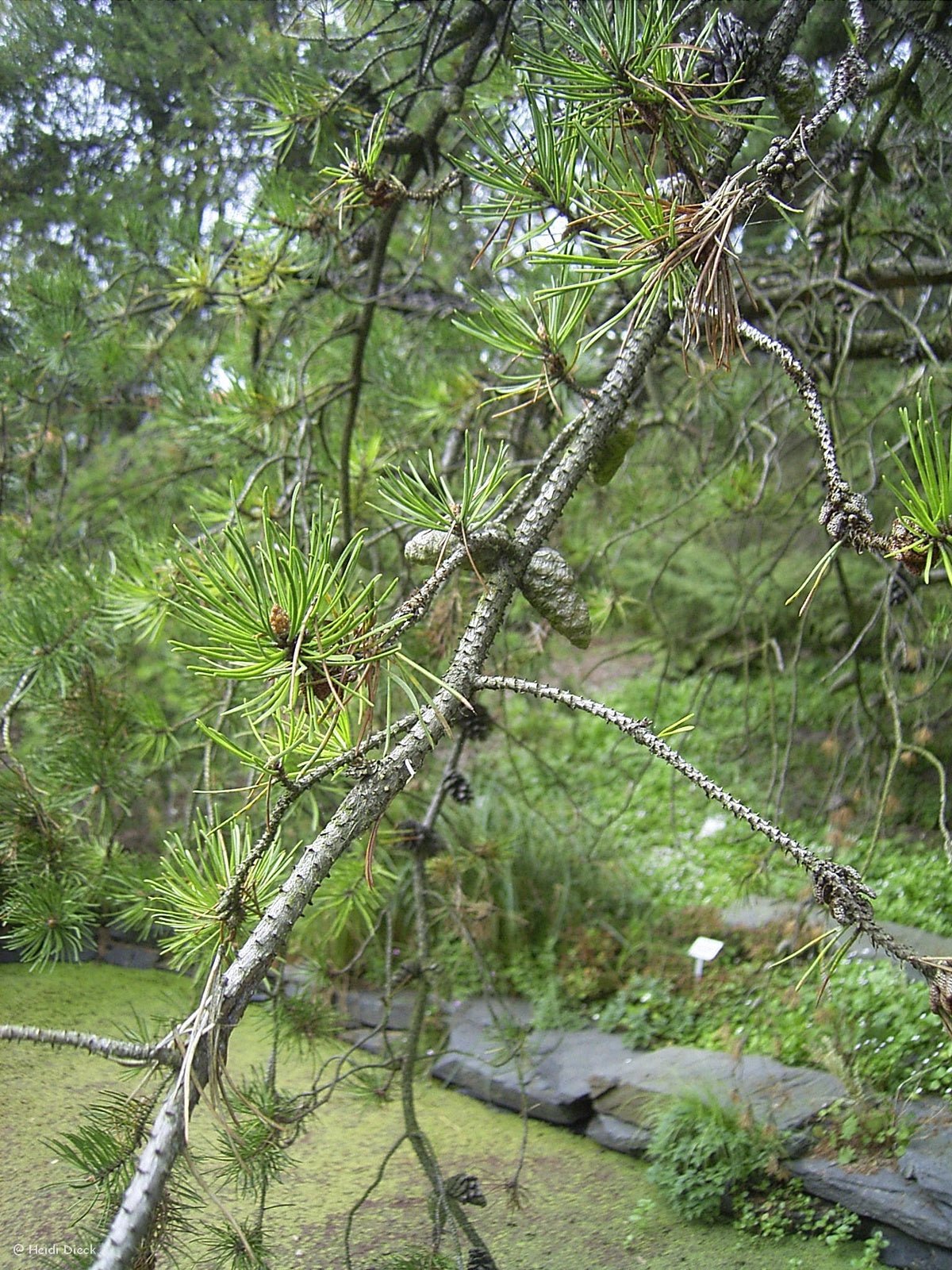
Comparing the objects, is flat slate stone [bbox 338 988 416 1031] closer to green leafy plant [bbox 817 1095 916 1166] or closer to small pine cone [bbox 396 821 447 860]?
green leafy plant [bbox 817 1095 916 1166]

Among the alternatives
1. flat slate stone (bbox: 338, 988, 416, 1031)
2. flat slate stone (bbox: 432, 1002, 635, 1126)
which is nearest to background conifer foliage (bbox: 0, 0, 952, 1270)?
flat slate stone (bbox: 338, 988, 416, 1031)

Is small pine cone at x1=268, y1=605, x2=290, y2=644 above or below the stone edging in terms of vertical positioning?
below

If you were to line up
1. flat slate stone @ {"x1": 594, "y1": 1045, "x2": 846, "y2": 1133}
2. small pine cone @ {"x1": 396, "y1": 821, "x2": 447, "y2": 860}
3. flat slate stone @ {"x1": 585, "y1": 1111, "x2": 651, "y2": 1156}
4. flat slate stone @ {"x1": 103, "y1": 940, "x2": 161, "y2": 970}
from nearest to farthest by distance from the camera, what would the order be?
small pine cone @ {"x1": 396, "y1": 821, "x2": 447, "y2": 860}, flat slate stone @ {"x1": 103, "y1": 940, "x2": 161, "y2": 970}, flat slate stone @ {"x1": 594, "y1": 1045, "x2": 846, "y2": 1133}, flat slate stone @ {"x1": 585, "y1": 1111, "x2": 651, "y2": 1156}

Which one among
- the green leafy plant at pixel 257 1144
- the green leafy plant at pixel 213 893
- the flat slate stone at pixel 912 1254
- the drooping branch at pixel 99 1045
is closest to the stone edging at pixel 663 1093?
the flat slate stone at pixel 912 1254

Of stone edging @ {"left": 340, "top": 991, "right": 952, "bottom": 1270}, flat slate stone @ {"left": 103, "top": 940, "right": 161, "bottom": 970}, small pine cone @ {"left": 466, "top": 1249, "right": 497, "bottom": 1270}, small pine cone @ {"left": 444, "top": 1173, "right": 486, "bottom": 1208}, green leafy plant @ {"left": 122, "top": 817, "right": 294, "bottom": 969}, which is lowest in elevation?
small pine cone @ {"left": 466, "top": 1249, "right": 497, "bottom": 1270}

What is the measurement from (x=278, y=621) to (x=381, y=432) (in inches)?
52.3

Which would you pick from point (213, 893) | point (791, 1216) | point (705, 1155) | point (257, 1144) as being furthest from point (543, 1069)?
point (213, 893)

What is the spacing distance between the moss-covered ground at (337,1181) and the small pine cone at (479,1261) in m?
0.12

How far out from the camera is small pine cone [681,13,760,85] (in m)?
0.98

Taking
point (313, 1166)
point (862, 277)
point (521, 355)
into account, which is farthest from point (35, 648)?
point (862, 277)

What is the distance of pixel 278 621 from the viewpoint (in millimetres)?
624

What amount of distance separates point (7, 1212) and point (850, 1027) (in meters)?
1.50

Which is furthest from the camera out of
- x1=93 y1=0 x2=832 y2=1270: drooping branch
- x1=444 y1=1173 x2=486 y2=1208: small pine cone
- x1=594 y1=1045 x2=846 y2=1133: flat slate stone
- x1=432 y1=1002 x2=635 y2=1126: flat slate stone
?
x1=432 y1=1002 x2=635 y2=1126: flat slate stone

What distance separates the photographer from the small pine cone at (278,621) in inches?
24.5
